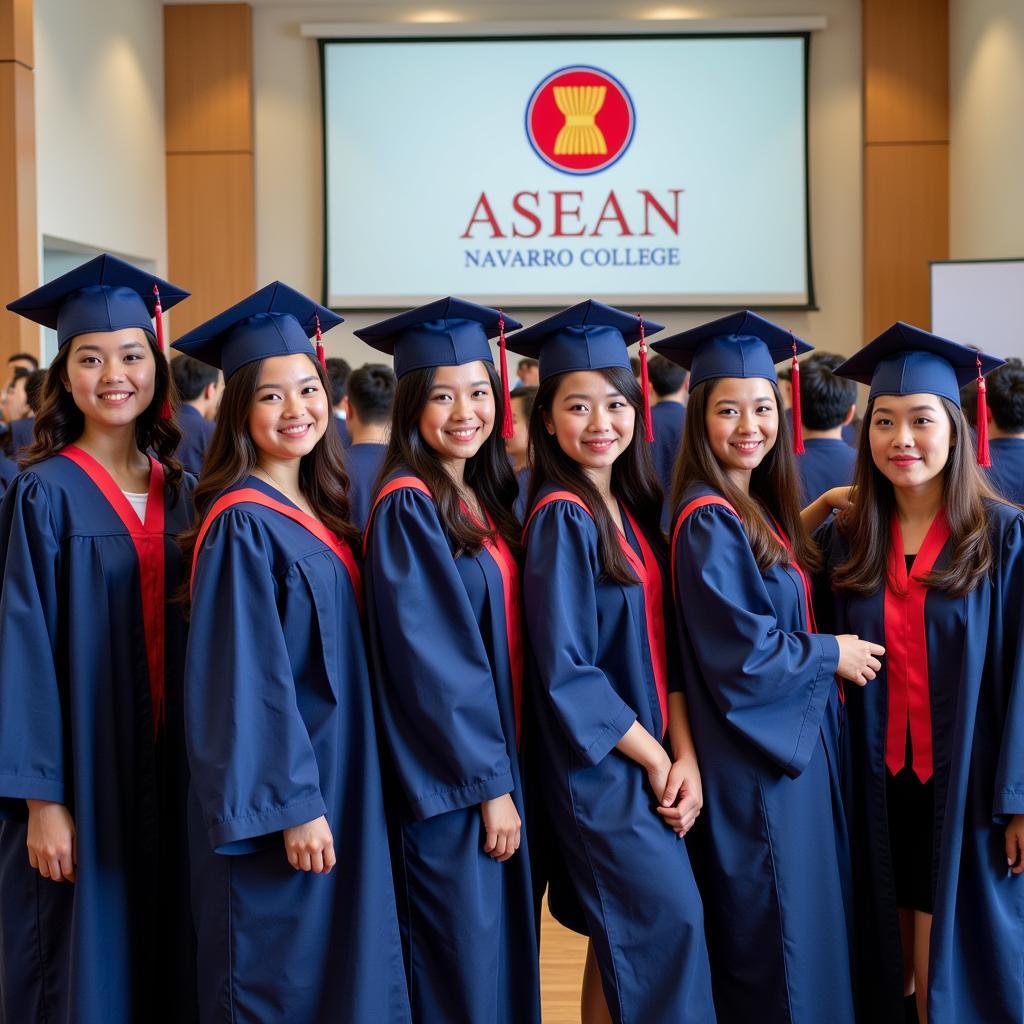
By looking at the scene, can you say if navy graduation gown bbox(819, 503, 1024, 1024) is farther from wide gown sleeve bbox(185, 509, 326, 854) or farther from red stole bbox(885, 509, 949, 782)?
wide gown sleeve bbox(185, 509, 326, 854)

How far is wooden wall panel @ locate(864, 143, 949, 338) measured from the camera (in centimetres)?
930

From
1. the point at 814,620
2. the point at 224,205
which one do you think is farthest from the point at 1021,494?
the point at 224,205

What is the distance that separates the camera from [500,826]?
2133 mm

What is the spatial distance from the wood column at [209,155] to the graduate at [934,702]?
790 centimetres

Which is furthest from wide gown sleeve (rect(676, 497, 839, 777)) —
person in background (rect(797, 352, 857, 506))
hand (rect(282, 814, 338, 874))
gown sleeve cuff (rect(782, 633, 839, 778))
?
person in background (rect(797, 352, 857, 506))

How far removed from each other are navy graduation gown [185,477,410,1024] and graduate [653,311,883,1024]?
642 millimetres

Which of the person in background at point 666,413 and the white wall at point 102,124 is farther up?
the white wall at point 102,124

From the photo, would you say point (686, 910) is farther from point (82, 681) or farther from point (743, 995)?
point (82, 681)

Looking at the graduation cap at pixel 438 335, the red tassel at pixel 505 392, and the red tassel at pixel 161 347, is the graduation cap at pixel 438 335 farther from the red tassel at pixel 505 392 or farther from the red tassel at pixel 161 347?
the red tassel at pixel 161 347

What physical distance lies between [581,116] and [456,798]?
8.05 metres

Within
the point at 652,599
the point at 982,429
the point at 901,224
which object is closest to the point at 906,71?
the point at 901,224

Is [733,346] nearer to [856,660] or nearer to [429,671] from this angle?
[856,660]

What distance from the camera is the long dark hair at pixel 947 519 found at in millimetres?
2236

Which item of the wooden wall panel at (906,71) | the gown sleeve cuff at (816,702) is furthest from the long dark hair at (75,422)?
the wooden wall panel at (906,71)
